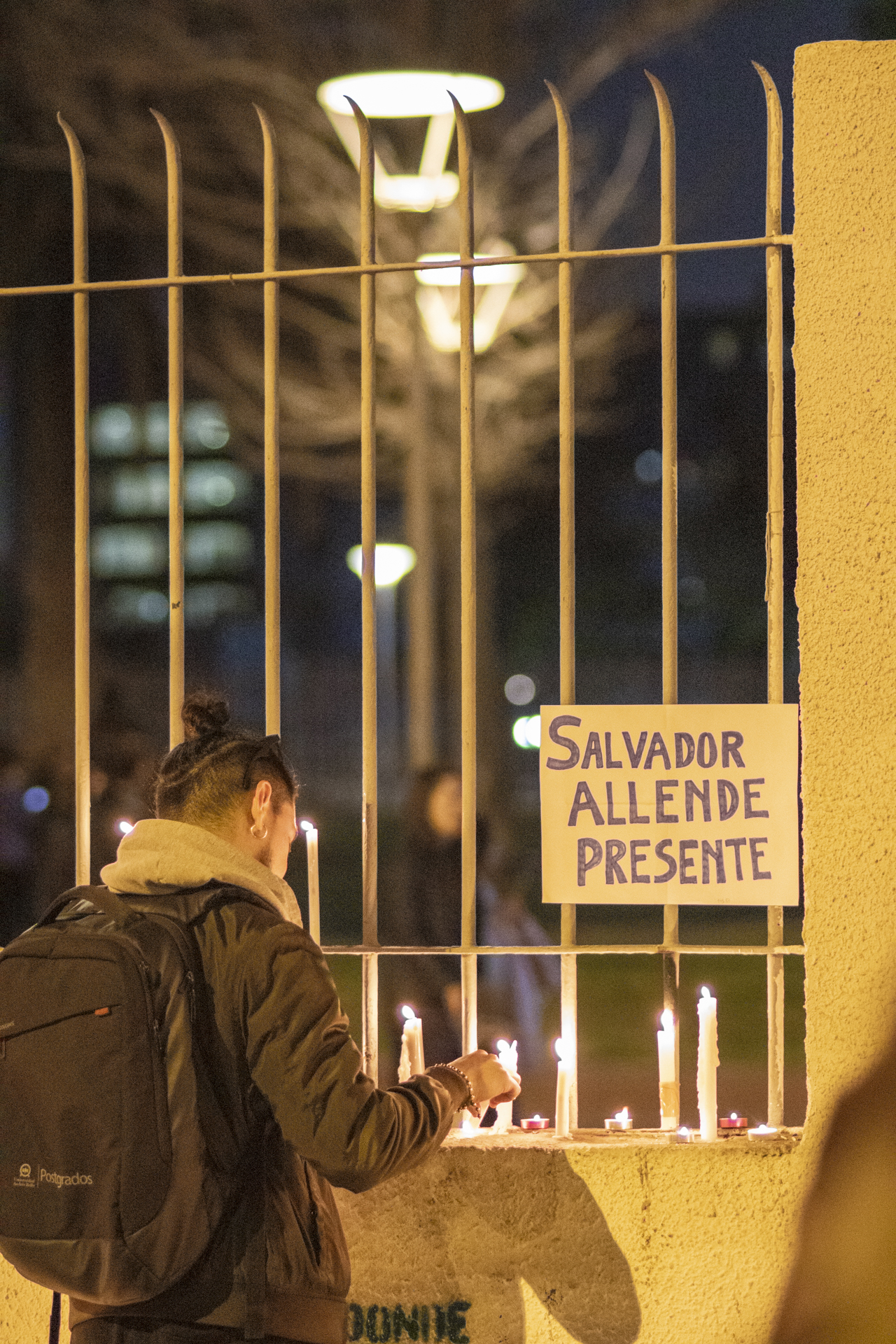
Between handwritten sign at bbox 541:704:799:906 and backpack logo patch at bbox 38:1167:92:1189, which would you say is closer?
backpack logo patch at bbox 38:1167:92:1189

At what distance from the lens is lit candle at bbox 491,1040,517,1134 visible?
3.18 m

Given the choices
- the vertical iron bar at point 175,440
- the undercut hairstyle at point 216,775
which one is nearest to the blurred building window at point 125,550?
the vertical iron bar at point 175,440

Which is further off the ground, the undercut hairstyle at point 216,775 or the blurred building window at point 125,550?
the blurred building window at point 125,550


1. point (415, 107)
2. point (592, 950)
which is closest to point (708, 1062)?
point (592, 950)

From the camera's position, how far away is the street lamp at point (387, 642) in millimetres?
6463

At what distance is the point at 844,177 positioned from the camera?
3.12m

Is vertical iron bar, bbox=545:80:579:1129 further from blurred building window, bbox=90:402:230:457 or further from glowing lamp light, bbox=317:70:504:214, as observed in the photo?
blurred building window, bbox=90:402:230:457

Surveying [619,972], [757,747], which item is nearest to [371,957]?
[757,747]

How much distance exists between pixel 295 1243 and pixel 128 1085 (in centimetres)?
39

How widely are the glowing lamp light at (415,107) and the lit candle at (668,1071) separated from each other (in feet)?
11.8

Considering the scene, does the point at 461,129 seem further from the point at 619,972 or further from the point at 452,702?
the point at 452,702

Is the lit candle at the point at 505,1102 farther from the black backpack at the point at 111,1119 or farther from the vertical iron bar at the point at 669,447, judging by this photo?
the black backpack at the point at 111,1119

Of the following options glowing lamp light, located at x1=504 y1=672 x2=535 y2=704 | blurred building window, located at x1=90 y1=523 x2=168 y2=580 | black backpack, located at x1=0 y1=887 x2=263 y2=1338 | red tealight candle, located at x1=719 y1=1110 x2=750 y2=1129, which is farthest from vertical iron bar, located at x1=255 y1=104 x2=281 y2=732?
glowing lamp light, located at x1=504 y1=672 x2=535 y2=704

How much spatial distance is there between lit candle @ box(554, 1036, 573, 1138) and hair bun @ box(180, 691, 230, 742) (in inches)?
40.5
